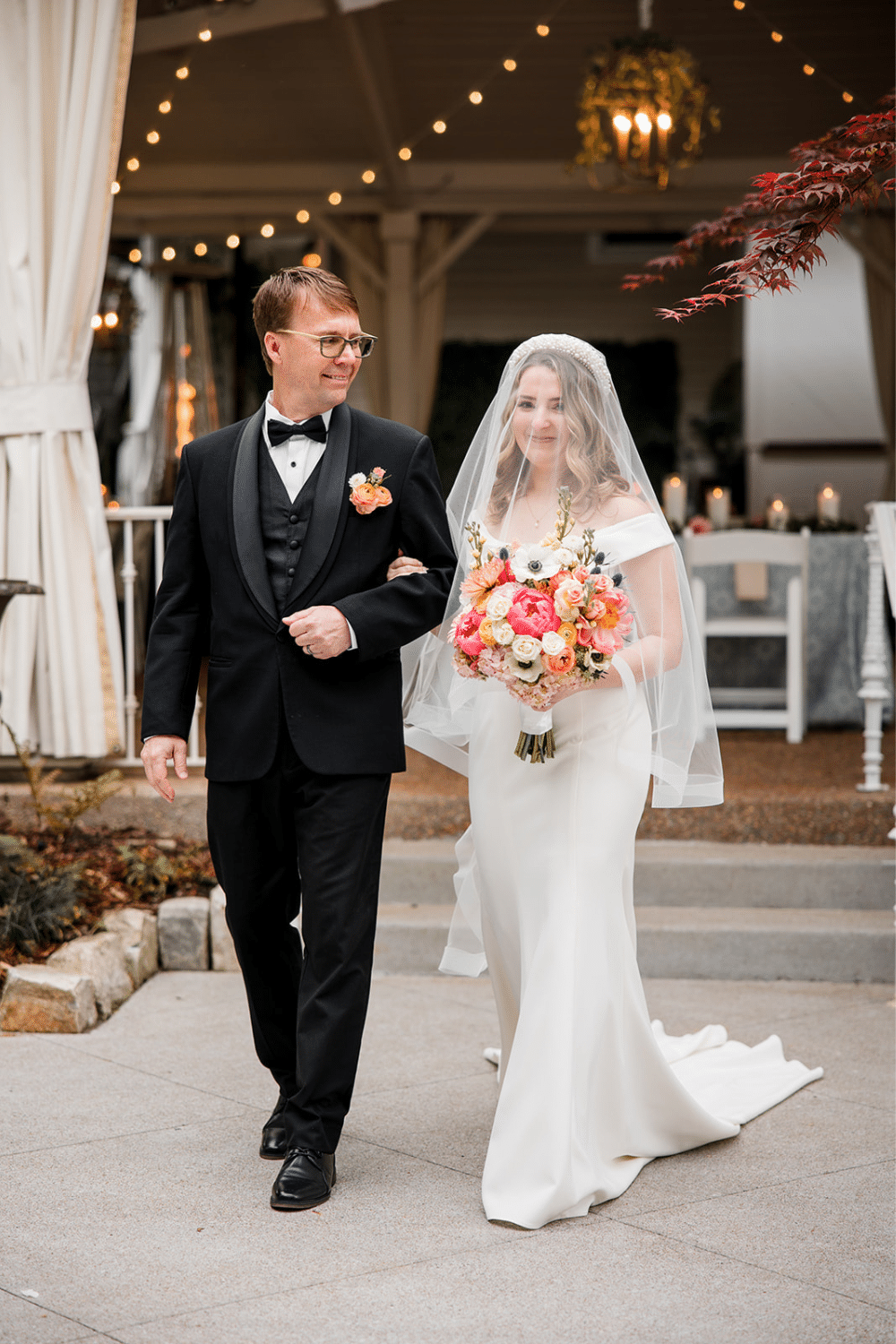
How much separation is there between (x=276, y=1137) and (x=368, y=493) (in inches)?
57.2

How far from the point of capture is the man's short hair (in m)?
3.00

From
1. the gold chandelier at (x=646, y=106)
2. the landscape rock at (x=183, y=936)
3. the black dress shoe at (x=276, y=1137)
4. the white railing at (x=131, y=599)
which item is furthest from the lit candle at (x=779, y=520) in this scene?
the black dress shoe at (x=276, y=1137)

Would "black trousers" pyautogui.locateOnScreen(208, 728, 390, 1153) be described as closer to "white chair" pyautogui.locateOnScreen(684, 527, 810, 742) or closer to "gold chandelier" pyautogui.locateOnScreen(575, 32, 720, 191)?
"white chair" pyautogui.locateOnScreen(684, 527, 810, 742)

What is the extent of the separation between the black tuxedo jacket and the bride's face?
0.23 metres

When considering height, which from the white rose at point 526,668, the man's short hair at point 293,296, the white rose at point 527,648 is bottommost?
the white rose at point 526,668

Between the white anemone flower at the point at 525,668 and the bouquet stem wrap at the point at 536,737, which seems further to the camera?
the bouquet stem wrap at the point at 536,737

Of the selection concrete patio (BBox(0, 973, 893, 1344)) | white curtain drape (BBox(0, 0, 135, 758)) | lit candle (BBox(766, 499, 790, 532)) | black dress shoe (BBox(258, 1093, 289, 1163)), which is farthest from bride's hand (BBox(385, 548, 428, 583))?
lit candle (BBox(766, 499, 790, 532))

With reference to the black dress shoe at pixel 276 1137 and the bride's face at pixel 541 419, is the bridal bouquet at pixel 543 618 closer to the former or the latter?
the bride's face at pixel 541 419

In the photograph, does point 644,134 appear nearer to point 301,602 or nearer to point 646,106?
point 646,106

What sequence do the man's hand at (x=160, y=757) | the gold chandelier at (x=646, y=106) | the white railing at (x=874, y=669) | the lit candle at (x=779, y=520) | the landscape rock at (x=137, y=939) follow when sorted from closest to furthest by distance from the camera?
the man's hand at (x=160, y=757), the landscape rock at (x=137, y=939), the white railing at (x=874, y=669), the gold chandelier at (x=646, y=106), the lit candle at (x=779, y=520)

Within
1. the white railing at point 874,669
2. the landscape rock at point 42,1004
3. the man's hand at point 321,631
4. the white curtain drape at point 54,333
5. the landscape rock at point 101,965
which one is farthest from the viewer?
the white railing at point 874,669

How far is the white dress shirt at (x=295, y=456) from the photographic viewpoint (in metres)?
3.06

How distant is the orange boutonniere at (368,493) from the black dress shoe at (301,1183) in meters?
1.34

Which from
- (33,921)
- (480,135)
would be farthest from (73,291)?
(480,135)
